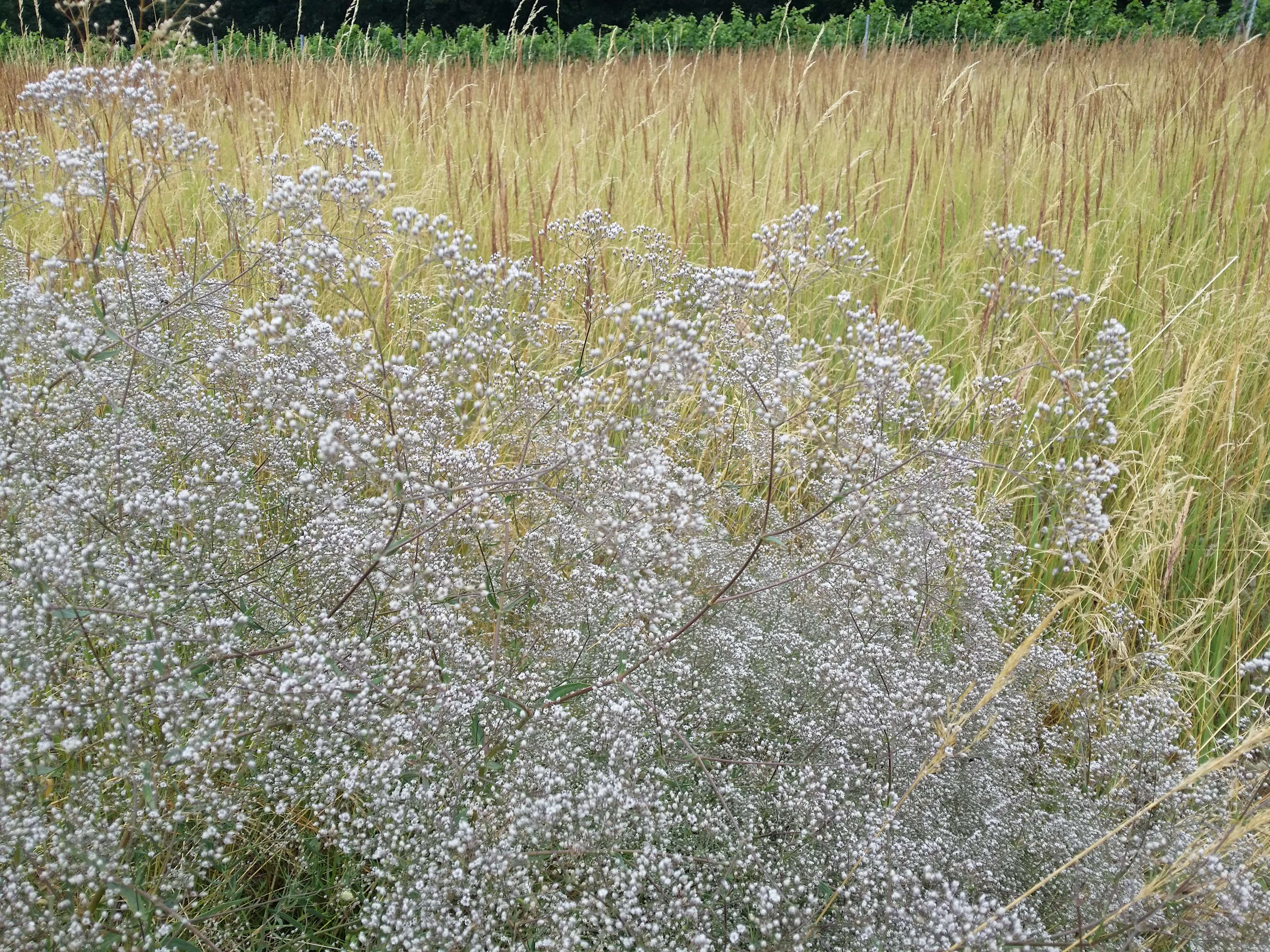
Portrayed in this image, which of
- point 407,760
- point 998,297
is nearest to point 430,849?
point 407,760

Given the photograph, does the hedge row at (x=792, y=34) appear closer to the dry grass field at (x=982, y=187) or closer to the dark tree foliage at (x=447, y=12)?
the dry grass field at (x=982, y=187)

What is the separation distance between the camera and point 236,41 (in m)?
11.5

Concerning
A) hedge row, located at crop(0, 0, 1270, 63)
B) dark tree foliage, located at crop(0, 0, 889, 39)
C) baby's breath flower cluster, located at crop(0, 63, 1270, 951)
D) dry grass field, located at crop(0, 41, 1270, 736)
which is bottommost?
baby's breath flower cluster, located at crop(0, 63, 1270, 951)

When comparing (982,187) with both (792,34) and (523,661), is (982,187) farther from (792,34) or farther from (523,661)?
(792,34)

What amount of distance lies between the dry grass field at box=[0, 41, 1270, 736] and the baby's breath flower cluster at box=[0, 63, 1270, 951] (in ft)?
1.36

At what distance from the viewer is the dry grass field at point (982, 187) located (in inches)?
99.5

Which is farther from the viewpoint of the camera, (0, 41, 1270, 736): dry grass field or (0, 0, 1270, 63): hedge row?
(0, 0, 1270, 63): hedge row

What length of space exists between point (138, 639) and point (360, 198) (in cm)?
106

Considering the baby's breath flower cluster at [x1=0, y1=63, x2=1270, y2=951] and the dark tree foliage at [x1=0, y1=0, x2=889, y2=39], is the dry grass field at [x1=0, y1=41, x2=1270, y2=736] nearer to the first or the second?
the baby's breath flower cluster at [x1=0, y1=63, x2=1270, y2=951]

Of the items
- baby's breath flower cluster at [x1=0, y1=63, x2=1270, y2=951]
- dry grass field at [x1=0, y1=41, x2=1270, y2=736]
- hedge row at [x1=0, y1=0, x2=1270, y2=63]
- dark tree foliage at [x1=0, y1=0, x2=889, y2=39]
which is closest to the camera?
baby's breath flower cluster at [x1=0, y1=63, x2=1270, y2=951]

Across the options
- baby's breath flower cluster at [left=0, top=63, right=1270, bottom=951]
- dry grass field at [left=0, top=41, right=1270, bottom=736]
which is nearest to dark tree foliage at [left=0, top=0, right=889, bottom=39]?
dry grass field at [left=0, top=41, right=1270, bottom=736]

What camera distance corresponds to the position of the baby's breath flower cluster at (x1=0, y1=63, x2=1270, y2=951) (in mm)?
1349

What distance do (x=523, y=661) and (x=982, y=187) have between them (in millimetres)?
3600

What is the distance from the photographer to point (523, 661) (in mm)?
1766
